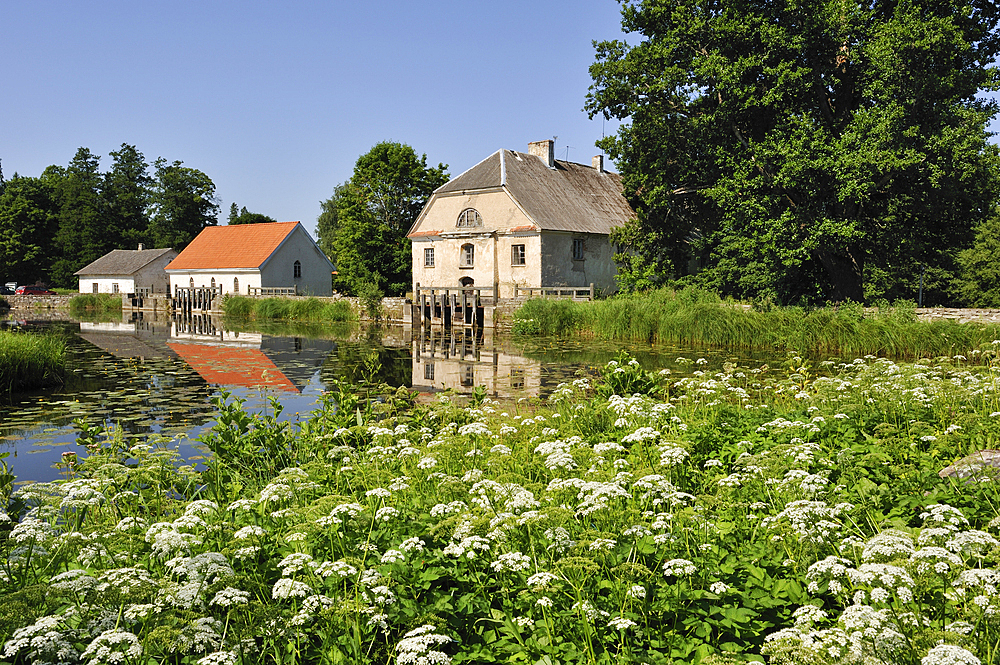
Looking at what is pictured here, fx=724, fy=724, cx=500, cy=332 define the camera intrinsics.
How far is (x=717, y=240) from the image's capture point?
25.5m

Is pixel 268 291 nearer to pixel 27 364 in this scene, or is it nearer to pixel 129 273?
pixel 129 273

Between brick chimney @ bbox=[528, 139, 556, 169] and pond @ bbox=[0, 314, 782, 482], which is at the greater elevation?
brick chimney @ bbox=[528, 139, 556, 169]

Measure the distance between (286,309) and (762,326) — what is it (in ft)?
89.1

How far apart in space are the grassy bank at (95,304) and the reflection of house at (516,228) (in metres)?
26.8

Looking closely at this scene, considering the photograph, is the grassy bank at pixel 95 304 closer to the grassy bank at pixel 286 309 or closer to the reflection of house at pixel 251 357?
the grassy bank at pixel 286 309

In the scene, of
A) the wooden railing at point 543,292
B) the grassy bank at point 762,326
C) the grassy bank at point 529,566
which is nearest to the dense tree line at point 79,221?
the wooden railing at point 543,292

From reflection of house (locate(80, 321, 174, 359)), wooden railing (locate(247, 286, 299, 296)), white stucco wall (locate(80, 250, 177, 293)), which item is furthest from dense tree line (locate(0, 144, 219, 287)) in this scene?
reflection of house (locate(80, 321, 174, 359))

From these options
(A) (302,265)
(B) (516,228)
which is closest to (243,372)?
(B) (516,228)

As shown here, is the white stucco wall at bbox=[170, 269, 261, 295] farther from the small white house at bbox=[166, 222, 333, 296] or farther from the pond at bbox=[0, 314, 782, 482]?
the pond at bbox=[0, 314, 782, 482]

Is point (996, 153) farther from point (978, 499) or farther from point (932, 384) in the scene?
point (978, 499)

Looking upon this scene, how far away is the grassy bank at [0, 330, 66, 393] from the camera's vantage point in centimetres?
1383

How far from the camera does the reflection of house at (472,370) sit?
47.2 feet

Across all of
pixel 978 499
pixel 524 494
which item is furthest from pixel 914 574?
pixel 978 499

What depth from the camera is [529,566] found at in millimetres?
3504
